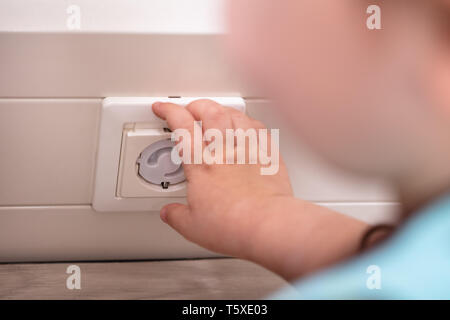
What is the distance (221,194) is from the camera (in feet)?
1.79

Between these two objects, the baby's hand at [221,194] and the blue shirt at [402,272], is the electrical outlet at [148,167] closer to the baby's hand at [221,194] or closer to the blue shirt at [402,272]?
A: the baby's hand at [221,194]

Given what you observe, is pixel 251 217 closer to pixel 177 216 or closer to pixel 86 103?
pixel 177 216

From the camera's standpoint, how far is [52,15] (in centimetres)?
59

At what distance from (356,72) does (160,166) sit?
0.29 meters

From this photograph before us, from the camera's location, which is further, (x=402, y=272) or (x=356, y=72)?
(x=356, y=72)

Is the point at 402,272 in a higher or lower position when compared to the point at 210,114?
lower

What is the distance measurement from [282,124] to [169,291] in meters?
0.27

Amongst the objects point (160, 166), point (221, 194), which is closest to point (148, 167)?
point (160, 166)

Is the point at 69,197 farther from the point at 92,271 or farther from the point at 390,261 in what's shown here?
the point at 390,261

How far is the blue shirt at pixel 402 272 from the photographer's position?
1.63 feet

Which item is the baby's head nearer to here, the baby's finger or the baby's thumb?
the baby's finger

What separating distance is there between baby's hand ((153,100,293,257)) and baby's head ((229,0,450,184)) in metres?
0.08

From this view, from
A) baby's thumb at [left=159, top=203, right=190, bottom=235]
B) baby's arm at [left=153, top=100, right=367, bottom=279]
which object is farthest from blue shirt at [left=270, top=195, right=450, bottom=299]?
baby's thumb at [left=159, top=203, right=190, bottom=235]
